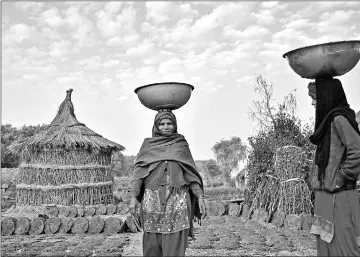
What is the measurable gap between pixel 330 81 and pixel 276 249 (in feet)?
11.6

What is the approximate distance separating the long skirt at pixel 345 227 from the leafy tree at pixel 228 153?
2524cm

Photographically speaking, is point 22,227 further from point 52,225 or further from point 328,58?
point 328,58

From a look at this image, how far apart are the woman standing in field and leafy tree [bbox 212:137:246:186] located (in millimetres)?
25126

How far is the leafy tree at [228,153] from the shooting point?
29627mm

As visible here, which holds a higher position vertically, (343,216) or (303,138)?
(303,138)

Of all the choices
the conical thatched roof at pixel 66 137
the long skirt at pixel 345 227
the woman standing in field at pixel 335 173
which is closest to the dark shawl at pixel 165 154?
the woman standing in field at pixel 335 173

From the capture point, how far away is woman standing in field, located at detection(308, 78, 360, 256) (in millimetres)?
3174

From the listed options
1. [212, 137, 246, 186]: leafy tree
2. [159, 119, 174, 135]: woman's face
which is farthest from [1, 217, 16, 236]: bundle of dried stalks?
[212, 137, 246, 186]: leafy tree

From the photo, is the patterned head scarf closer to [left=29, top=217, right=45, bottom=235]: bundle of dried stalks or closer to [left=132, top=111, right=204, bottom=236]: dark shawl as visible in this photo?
[left=132, top=111, right=204, bottom=236]: dark shawl

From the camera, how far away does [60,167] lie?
12.1m

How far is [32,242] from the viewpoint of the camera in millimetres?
7016

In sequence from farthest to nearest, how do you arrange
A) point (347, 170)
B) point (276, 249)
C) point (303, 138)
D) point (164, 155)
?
point (303, 138)
point (276, 249)
point (164, 155)
point (347, 170)

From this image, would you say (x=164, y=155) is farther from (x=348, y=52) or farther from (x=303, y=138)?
(x=303, y=138)

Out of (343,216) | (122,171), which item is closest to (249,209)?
(343,216)
